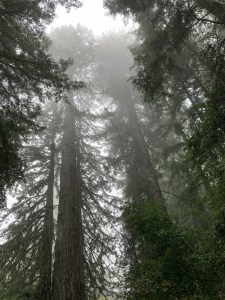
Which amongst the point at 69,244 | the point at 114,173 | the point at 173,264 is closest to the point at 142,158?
the point at 114,173

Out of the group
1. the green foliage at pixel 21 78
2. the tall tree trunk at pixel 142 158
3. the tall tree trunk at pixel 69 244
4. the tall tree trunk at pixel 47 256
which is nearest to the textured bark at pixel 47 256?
the tall tree trunk at pixel 47 256

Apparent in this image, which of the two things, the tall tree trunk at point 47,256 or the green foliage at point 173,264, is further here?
the tall tree trunk at point 47,256

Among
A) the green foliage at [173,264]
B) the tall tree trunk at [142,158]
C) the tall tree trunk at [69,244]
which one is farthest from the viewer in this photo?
the tall tree trunk at [142,158]

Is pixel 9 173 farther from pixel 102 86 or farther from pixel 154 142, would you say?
pixel 102 86

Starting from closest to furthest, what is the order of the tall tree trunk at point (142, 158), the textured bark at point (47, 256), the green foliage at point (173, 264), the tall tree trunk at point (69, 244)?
the green foliage at point (173, 264) < the tall tree trunk at point (69, 244) < the textured bark at point (47, 256) < the tall tree trunk at point (142, 158)

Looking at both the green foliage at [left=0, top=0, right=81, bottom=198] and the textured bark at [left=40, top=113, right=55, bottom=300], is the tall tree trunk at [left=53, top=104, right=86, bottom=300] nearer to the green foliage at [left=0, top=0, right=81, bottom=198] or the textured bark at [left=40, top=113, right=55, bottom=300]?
the textured bark at [left=40, top=113, right=55, bottom=300]

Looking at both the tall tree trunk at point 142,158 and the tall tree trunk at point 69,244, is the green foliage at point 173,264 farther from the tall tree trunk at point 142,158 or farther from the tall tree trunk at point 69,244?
the tall tree trunk at point 142,158

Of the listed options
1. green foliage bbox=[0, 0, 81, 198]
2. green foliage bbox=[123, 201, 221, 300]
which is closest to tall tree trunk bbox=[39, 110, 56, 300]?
green foliage bbox=[0, 0, 81, 198]

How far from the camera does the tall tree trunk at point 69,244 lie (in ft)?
20.9

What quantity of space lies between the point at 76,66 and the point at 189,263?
1615 centimetres

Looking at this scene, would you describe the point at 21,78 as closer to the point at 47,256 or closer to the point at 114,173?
the point at 47,256

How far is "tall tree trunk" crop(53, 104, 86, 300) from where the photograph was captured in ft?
20.9

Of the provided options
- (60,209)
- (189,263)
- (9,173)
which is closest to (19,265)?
(60,209)

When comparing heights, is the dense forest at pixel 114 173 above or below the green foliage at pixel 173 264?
above
